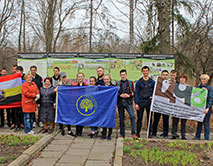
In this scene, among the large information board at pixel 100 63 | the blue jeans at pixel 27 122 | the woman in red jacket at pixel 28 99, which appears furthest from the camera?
the large information board at pixel 100 63

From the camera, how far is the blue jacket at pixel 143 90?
6.33 metres

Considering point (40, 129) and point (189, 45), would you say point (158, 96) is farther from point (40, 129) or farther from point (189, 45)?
point (189, 45)

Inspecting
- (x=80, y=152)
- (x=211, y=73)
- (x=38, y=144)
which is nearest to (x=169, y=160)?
(x=80, y=152)

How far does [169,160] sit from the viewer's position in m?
4.50

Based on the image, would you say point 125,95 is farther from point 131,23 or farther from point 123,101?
point 131,23

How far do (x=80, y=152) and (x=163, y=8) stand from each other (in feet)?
22.2

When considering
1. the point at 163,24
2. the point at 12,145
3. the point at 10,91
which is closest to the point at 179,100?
the point at 163,24

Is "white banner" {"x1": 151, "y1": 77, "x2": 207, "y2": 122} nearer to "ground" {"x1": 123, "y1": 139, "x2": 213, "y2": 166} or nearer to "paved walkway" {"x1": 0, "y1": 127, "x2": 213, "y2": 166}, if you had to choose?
"ground" {"x1": 123, "y1": 139, "x2": 213, "y2": 166}

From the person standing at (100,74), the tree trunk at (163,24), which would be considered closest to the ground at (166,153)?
the person standing at (100,74)

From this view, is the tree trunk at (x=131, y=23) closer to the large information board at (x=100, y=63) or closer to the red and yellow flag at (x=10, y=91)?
the large information board at (x=100, y=63)

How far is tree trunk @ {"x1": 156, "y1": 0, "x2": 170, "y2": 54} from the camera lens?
9.00 metres

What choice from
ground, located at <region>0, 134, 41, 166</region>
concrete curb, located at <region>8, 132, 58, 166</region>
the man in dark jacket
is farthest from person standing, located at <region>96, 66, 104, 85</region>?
ground, located at <region>0, 134, 41, 166</region>

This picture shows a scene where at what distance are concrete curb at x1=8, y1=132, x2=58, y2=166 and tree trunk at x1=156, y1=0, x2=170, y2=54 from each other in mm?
5867

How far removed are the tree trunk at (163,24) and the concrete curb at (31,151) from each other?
587cm
